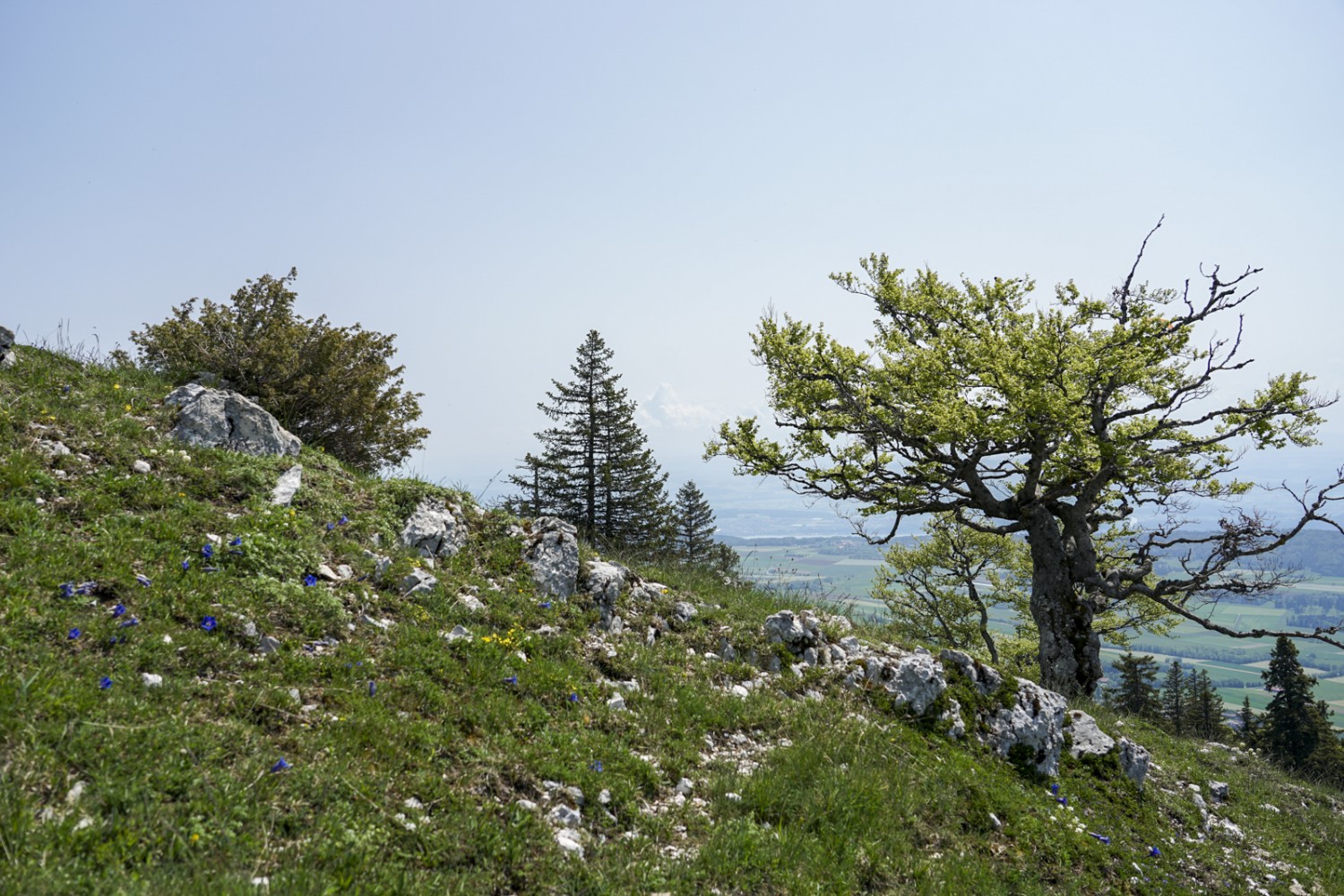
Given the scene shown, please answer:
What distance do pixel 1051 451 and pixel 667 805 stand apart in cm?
1663

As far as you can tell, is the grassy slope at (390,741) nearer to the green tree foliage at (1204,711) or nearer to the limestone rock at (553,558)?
the limestone rock at (553,558)

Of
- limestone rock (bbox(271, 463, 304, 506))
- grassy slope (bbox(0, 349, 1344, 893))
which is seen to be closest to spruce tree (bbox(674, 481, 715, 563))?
grassy slope (bbox(0, 349, 1344, 893))

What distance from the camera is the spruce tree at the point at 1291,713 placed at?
3909cm

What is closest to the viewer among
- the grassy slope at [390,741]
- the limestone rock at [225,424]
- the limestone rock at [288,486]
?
the grassy slope at [390,741]

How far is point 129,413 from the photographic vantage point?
406 inches

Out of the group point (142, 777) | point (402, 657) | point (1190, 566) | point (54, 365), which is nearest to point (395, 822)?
point (142, 777)

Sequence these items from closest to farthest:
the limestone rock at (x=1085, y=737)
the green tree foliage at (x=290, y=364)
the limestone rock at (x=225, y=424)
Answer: the limestone rock at (x=225, y=424) → the limestone rock at (x=1085, y=737) → the green tree foliage at (x=290, y=364)

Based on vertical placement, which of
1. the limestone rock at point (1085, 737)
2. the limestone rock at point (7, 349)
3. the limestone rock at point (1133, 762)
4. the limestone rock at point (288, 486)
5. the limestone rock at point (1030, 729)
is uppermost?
Answer: the limestone rock at point (7, 349)

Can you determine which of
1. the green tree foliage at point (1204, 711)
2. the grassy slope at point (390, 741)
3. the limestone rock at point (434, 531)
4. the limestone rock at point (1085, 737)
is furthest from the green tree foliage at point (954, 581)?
the limestone rock at point (434, 531)

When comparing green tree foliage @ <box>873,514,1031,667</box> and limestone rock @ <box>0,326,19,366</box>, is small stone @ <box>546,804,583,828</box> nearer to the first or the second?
limestone rock @ <box>0,326,19,366</box>

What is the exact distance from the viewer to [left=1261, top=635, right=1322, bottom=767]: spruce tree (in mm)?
39094

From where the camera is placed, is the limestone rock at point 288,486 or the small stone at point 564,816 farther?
the limestone rock at point 288,486

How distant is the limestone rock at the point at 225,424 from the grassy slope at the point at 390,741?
0.39 meters

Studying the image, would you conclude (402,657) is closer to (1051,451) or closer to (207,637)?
(207,637)
